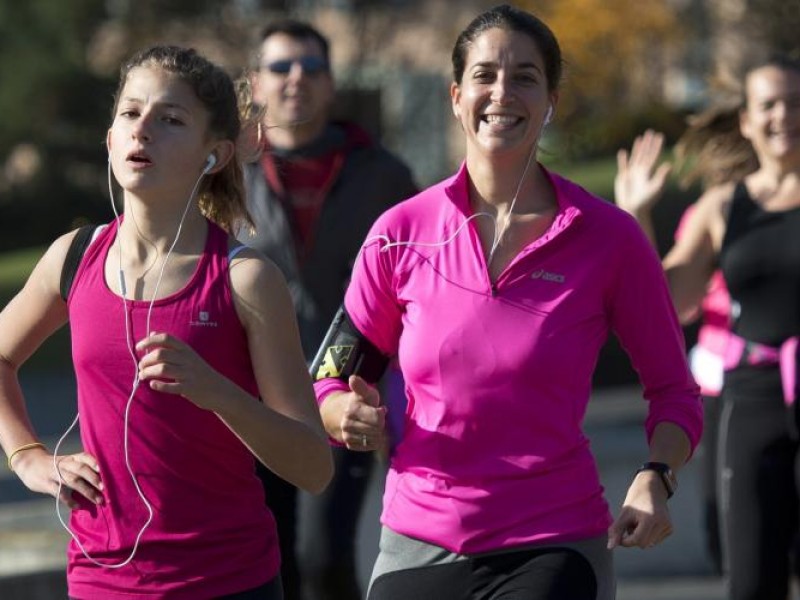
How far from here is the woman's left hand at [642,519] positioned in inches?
150

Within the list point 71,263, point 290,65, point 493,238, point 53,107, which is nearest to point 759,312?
point 290,65

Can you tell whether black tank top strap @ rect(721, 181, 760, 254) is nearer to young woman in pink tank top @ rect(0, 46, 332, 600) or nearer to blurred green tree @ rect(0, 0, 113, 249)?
young woman in pink tank top @ rect(0, 46, 332, 600)

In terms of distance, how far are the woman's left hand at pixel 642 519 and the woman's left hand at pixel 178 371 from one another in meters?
0.91

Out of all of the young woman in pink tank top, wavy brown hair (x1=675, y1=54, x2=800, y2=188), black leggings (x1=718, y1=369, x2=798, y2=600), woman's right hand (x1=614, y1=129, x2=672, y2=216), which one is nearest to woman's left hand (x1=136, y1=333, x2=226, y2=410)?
the young woman in pink tank top

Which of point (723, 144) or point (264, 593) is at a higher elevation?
point (723, 144)

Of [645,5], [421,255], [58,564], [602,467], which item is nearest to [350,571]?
[58,564]

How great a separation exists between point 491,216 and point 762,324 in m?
2.15

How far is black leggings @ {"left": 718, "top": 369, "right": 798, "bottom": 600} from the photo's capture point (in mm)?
5883

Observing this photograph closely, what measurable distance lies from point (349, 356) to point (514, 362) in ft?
1.45

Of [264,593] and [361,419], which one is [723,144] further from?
[264,593]

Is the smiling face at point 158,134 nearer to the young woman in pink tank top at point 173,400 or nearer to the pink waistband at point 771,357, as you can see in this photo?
the young woman in pink tank top at point 173,400

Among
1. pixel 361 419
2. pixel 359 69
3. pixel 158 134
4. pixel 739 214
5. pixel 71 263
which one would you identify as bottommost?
pixel 361 419

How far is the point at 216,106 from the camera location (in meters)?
3.92

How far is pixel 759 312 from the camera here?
20.0ft
